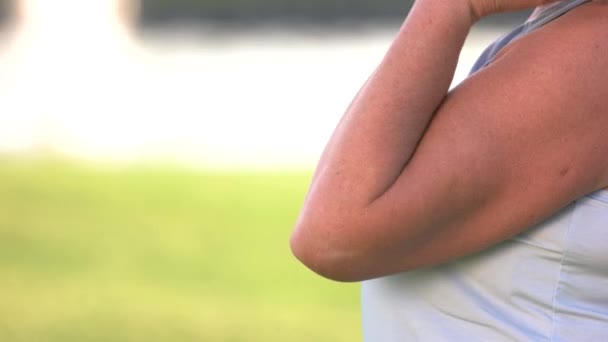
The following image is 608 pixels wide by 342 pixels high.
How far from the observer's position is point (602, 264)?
4.71 ft

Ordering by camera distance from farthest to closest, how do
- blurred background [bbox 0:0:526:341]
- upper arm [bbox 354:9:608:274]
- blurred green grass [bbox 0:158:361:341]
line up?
1. blurred background [bbox 0:0:526:341]
2. blurred green grass [bbox 0:158:361:341]
3. upper arm [bbox 354:9:608:274]

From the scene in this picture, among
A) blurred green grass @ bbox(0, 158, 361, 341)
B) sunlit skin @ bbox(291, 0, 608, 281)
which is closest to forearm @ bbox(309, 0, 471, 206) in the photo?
sunlit skin @ bbox(291, 0, 608, 281)

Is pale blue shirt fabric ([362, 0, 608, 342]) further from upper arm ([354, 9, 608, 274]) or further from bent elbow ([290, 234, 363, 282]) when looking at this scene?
bent elbow ([290, 234, 363, 282])

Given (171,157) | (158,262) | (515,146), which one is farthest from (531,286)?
(171,157)

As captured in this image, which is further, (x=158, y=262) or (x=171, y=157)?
(x=171, y=157)

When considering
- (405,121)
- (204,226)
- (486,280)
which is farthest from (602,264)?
(204,226)

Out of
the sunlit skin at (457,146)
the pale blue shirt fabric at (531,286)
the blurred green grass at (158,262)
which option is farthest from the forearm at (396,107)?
the blurred green grass at (158,262)

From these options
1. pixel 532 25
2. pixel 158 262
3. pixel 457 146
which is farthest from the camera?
pixel 158 262

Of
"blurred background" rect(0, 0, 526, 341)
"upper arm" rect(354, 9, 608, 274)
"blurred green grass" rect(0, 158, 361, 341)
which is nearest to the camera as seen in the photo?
"upper arm" rect(354, 9, 608, 274)

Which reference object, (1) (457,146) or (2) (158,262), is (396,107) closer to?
(1) (457,146)

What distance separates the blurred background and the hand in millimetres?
4250

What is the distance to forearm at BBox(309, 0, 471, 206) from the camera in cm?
139

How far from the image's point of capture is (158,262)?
6945mm

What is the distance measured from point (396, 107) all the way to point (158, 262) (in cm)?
567
